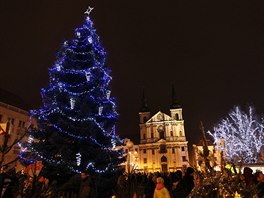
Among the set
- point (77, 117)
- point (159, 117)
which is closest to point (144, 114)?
point (159, 117)

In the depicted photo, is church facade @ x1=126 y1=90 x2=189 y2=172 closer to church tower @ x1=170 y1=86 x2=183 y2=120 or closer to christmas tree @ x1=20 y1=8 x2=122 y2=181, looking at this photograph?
church tower @ x1=170 y1=86 x2=183 y2=120

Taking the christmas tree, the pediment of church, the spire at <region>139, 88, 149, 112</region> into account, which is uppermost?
the spire at <region>139, 88, 149, 112</region>

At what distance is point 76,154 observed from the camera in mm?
11789

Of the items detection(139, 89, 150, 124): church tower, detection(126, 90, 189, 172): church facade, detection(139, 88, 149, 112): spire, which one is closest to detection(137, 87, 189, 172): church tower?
detection(126, 90, 189, 172): church facade

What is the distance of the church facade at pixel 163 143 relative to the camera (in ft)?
223

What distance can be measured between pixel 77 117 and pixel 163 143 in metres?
59.4

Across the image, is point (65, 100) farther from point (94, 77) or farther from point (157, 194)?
point (157, 194)

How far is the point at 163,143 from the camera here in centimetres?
6919

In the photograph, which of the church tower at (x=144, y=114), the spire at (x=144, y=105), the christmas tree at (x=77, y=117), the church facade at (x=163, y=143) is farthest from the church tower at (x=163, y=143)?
the christmas tree at (x=77, y=117)

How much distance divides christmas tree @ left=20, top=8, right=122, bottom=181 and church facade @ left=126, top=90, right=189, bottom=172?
55.5 metres

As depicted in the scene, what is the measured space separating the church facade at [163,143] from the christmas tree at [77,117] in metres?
55.5

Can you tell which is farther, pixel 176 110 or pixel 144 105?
pixel 144 105

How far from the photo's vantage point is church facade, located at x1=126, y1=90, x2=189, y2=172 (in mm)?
67875

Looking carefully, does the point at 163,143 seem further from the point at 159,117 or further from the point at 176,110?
the point at 176,110
